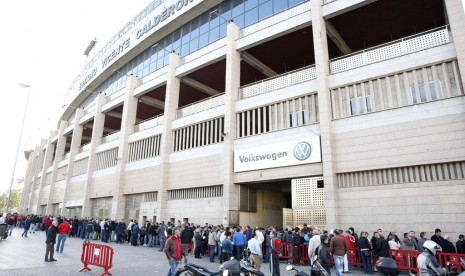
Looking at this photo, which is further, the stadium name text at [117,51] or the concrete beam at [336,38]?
the stadium name text at [117,51]

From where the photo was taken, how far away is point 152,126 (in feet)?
91.8

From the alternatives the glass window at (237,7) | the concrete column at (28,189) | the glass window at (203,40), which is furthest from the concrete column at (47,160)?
the glass window at (237,7)

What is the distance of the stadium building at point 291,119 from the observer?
14.2 m

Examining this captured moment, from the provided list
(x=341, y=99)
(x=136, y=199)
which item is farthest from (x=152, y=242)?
(x=341, y=99)

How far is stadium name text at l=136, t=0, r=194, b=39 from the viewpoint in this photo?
27844mm

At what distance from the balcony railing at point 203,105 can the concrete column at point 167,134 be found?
859 mm

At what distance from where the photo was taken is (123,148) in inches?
1168

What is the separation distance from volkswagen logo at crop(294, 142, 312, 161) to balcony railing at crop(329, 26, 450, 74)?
14.4 feet

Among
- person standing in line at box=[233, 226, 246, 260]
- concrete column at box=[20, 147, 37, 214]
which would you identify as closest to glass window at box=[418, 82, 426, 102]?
Result: person standing in line at box=[233, 226, 246, 260]

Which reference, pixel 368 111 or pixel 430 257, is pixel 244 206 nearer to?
pixel 368 111

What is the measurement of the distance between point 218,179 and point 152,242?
596 centimetres

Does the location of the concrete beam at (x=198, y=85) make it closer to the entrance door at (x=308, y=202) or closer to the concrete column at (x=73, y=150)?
the entrance door at (x=308, y=202)

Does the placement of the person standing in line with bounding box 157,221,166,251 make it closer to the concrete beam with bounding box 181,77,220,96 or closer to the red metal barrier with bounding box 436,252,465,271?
the concrete beam with bounding box 181,77,220,96

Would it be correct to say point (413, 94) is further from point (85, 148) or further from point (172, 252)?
point (85, 148)
